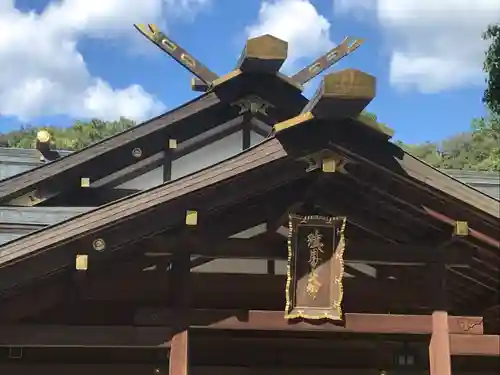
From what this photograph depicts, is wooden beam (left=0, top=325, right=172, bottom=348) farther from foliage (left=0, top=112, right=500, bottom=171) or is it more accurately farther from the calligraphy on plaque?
foliage (left=0, top=112, right=500, bottom=171)

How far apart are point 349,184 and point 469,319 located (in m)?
2.07

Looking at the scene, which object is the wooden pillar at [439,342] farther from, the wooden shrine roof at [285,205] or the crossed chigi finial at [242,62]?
the crossed chigi finial at [242,62]

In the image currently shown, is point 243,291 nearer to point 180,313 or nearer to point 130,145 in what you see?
point 180,313

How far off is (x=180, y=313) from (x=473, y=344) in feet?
10.8

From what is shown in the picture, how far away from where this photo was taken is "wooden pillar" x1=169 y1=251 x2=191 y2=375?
634 centimetres

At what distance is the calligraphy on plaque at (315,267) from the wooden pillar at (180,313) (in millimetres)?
1048

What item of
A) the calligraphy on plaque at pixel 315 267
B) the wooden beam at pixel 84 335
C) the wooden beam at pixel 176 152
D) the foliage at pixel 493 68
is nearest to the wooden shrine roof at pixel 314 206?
the calligraphy on plaque at pixel 315 267

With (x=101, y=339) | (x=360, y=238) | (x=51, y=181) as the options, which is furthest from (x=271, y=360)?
(x=51, y=181)

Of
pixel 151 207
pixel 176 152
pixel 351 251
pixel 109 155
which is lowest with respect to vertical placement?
pixel 351 251

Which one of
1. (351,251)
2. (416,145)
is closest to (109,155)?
(351,251)

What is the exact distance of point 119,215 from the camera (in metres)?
6.01

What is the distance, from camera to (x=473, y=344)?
7188mm

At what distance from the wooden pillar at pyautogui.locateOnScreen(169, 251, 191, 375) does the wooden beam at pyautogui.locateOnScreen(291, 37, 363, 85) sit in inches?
196

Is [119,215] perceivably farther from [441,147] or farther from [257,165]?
[441,147]
